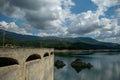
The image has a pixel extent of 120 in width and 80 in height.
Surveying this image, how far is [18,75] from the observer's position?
83.6 ft

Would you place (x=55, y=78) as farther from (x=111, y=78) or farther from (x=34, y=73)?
(x=34, y=73)

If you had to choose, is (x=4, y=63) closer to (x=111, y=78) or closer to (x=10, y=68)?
(x=10, y=68)

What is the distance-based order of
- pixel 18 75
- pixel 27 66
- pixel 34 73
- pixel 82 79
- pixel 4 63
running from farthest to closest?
1. pixel 82 79
2. pixel 34 73
3. pixel 27 66
4. pixel 4 63
5. pixel 18 75

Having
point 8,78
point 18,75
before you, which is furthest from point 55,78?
point 8,78

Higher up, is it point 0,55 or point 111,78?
point 0,55

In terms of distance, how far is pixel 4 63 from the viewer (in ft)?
89.0

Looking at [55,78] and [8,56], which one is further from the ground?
[8,56]

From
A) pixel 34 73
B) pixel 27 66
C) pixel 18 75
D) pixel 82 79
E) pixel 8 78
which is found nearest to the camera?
pixel 8 78

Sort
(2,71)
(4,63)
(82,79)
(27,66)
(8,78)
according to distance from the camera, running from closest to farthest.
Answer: (2,71), (8,78), (4,63), (27,66), (82,79)

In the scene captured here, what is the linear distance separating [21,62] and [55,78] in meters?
33.3

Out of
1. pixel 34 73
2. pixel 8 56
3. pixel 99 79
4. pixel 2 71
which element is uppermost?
pixel 8 56

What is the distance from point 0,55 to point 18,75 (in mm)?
5839

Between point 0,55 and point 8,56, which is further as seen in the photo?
point 8,56

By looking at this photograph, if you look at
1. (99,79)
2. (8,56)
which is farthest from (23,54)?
(99,79)
